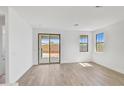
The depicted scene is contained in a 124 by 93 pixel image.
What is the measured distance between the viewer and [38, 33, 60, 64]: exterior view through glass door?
29.3ft

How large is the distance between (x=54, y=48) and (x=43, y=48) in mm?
774

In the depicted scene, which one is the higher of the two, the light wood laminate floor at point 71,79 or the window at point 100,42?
the window at point 100,42

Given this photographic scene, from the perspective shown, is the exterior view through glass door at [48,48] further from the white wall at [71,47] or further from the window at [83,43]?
the window at [83,43]

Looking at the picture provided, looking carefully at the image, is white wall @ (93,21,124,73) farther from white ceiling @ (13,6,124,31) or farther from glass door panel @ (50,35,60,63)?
glass door panel @ (50,35,60,63)

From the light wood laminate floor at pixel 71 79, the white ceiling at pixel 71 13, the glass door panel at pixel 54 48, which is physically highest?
the white ceiling at pixel 71 13

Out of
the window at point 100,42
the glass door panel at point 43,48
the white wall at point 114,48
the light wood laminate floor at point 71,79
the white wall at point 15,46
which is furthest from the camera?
the glass door panel at point 43,48

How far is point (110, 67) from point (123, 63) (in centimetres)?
135

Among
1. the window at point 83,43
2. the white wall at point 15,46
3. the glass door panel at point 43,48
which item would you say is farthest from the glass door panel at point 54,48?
the white wall at point 15,46

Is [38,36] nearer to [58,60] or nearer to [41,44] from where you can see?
[41,44]

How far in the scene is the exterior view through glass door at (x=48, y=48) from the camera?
29.3 feet

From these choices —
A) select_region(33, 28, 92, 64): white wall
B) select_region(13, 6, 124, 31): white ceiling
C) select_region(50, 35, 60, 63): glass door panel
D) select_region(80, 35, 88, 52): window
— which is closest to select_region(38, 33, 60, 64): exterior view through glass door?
select_region(50, 35, 60, 63): glass door panel

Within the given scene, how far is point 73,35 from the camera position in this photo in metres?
9.61

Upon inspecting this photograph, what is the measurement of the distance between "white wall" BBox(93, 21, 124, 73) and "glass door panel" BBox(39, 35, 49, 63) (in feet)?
11.9
